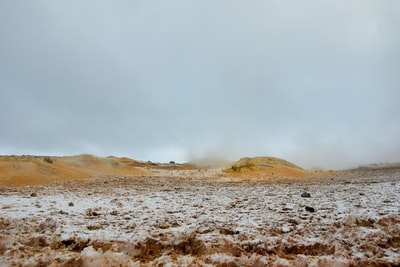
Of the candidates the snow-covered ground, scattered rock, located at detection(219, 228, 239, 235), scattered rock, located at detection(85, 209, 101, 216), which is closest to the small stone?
the snow-covered ground

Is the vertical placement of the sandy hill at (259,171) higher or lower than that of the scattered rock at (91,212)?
higher

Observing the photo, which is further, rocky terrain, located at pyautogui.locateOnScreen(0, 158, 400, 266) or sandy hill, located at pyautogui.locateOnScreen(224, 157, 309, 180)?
sandy hill, located at pyautogui.locateOnScreen(224, 157, 309, 180)

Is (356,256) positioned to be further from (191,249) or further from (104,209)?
(104,209)

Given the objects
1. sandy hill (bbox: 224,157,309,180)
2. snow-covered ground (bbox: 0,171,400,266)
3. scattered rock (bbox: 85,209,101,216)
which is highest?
sandy hill (bbox: 224,157,309,180)

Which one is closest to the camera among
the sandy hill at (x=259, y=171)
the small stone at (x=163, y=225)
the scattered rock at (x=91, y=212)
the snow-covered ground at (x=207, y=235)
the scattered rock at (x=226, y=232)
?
the snow-covered ground at (x=207, y=235)

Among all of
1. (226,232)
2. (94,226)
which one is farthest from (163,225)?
(94,226)

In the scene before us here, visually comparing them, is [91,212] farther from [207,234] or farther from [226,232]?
[226,232]

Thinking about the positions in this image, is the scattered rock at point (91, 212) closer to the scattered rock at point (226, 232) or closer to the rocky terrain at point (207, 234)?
the rocky terrain at point (207, 234)

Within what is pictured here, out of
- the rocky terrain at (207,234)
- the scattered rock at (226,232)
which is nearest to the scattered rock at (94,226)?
the rocky terrain at (207,234)

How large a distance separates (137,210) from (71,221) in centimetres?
191

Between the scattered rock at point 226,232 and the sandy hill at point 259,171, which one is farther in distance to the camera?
the sandy hill at point 259,171

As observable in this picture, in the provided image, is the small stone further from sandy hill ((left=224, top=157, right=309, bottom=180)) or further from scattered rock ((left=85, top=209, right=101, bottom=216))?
sandy hill ((left=224, top=157, right=309, bottom=180))

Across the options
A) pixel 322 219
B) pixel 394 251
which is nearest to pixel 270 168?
pixel 322 219

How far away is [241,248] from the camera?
18.2ft
